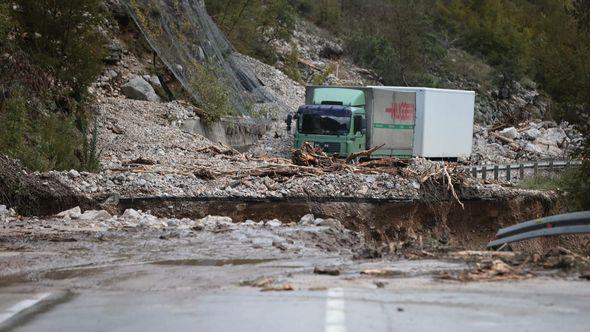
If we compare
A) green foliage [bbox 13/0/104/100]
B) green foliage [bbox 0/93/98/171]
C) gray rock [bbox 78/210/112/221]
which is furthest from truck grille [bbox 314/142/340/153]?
gray rock [bbox 78/210/112/221]

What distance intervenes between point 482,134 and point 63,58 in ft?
102

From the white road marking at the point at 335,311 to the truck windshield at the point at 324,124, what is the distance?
2775 cm

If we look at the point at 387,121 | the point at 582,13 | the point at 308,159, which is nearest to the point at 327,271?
the point at 582,13

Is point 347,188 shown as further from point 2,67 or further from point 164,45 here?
point 164,45

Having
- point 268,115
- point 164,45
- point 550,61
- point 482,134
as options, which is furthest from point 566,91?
point 482,134

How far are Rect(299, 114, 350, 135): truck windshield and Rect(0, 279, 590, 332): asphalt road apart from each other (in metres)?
27.3

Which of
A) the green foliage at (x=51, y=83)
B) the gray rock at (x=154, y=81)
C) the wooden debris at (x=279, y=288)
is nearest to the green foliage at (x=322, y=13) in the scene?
the gray rock at (x=154, y=81)

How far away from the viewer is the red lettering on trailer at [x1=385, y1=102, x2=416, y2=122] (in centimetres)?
4062

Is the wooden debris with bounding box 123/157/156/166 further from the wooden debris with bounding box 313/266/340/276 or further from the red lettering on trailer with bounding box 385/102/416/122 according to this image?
the wooden debris with bounding box 313/266/340/276

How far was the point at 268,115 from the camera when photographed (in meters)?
52.7

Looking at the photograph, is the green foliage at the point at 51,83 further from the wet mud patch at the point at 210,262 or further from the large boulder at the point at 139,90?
the wet mud patch at the point at 210,262

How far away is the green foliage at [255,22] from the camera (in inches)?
2606

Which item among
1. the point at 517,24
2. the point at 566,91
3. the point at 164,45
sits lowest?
the point at 566,91

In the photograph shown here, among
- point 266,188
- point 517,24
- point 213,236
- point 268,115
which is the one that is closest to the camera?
point 213,236
